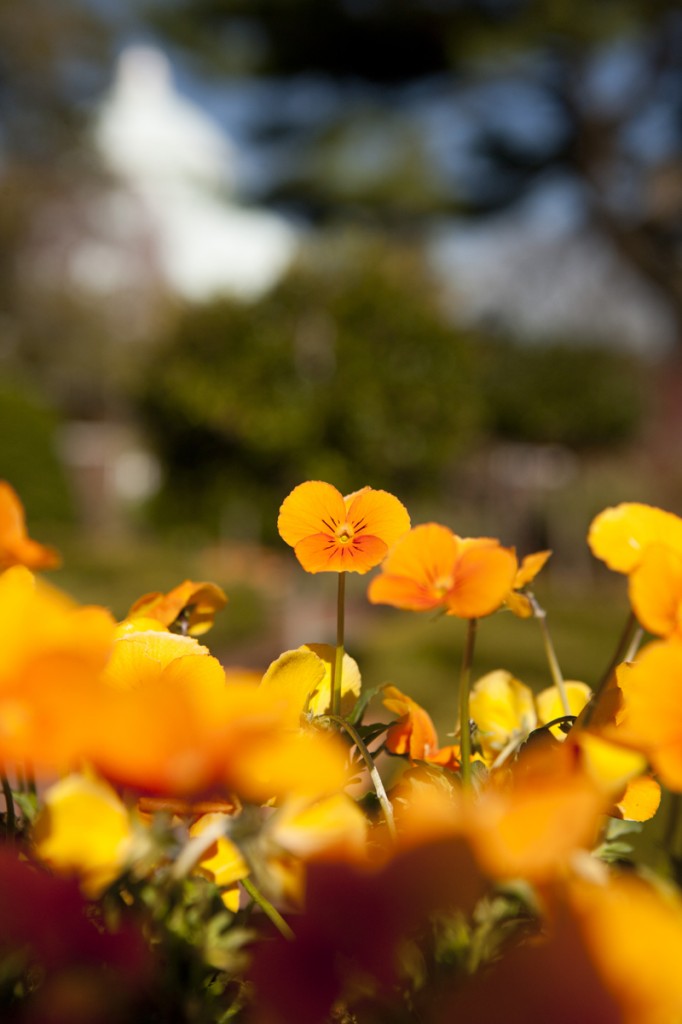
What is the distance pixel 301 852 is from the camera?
0.27 meters

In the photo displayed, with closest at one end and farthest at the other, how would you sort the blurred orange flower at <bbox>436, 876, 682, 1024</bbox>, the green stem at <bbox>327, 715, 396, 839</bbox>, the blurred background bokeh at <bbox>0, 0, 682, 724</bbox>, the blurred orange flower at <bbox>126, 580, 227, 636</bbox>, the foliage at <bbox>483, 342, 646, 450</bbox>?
the blurred orange flower at <bbox>436, 876, 682, 1024</bbox>
the green stem at <bbox>327, 715, 396, 839</bbox>
the blurred orange flower at <bbox>126, 580, 227, 636</bbox>
the blurred background bokeh at <bbox>0, 0, 682, 724</bbox>
the foliage at <bbox>483, 342, 646, 450</bbox>

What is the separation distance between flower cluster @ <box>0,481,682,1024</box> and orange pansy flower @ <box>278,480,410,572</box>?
0.04 m

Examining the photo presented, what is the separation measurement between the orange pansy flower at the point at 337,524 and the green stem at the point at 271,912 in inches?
4.9

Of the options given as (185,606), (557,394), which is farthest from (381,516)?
(557,394)

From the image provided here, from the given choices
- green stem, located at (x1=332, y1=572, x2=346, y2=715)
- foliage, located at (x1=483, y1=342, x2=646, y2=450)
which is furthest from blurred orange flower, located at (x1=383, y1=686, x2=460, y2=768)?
foliage, located at (x1=483, y1=342, x2=646, y2=450)

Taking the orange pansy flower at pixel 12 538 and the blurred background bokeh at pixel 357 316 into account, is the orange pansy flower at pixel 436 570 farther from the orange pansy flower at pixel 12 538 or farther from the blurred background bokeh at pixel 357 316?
the blurred background bokeh at pixel 357 316

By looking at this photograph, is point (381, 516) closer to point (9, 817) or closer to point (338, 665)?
point (338, 665)

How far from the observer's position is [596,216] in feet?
28.2

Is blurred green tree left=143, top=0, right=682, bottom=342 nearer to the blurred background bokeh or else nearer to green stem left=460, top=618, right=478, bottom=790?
the blurred background bokeh

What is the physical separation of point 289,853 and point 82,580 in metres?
5.66

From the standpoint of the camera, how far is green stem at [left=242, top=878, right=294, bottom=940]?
28 cm

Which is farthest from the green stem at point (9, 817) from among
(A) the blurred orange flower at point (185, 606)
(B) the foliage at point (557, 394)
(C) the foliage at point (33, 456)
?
(B) the foliage at point (557, 394)

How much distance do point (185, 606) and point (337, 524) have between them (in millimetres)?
101

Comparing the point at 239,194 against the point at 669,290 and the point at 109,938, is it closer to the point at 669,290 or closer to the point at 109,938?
the point at 669,290
